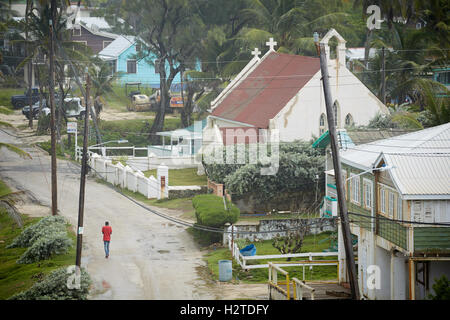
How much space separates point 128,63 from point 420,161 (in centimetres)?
6653

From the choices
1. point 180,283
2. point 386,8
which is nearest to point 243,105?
point 386,8

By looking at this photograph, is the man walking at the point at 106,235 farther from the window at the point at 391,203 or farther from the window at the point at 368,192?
the window at the point at 391,203

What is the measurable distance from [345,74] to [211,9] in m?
Answer: 33.3

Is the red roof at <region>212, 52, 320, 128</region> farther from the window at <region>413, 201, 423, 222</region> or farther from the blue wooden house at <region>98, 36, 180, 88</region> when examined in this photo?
the blue wooden house at <region>98, 36, 180, 88</region>

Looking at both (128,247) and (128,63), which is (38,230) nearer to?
(128,247)

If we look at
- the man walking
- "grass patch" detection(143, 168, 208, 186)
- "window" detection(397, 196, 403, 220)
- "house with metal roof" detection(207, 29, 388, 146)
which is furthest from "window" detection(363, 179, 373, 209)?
"grass patch" detection(143, 168, 208, 186)

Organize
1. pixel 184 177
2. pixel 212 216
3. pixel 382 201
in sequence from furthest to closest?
pixel 184 177 < pixel 212 216 < pixel 382 201

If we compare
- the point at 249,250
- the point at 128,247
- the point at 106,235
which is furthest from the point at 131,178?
the point at 249,250

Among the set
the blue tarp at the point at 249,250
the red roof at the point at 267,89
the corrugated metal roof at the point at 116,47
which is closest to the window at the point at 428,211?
the blue tarp at the point at 249,250

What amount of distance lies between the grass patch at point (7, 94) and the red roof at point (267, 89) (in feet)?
101

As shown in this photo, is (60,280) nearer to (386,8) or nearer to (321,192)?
(321,192)

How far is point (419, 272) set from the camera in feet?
85.2

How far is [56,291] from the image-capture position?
26.0 meters
